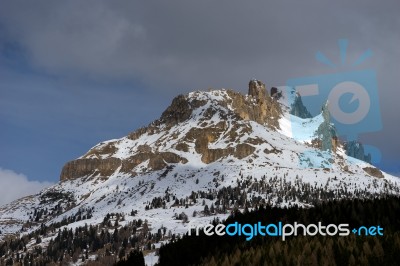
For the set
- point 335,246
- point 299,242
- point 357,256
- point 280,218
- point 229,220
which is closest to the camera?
point 357,256

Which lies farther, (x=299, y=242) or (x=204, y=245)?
(x=204, y=245)

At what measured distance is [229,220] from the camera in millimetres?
17078

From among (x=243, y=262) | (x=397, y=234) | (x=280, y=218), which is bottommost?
(x=243, y=262)

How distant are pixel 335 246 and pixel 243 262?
7.33 feet

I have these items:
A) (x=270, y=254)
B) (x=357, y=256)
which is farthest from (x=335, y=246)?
(x=270, y=254)

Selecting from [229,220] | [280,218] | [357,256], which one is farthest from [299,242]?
[229,220]

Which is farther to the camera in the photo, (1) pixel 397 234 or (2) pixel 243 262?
(1) pixel 397 234

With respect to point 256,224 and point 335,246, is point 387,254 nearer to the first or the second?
point 335,246

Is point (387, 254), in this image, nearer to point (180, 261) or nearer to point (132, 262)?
point (180, 261)

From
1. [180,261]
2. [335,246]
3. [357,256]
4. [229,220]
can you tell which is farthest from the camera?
[229,220]

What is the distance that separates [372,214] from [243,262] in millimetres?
6605

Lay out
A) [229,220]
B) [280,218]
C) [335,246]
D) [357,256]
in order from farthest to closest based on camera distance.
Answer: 1. [229,220]
2. [280,218]
3. [335,246]
4. [357,256]

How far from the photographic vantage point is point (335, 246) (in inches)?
428

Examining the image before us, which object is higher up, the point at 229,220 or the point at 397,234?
the point at 229,220
